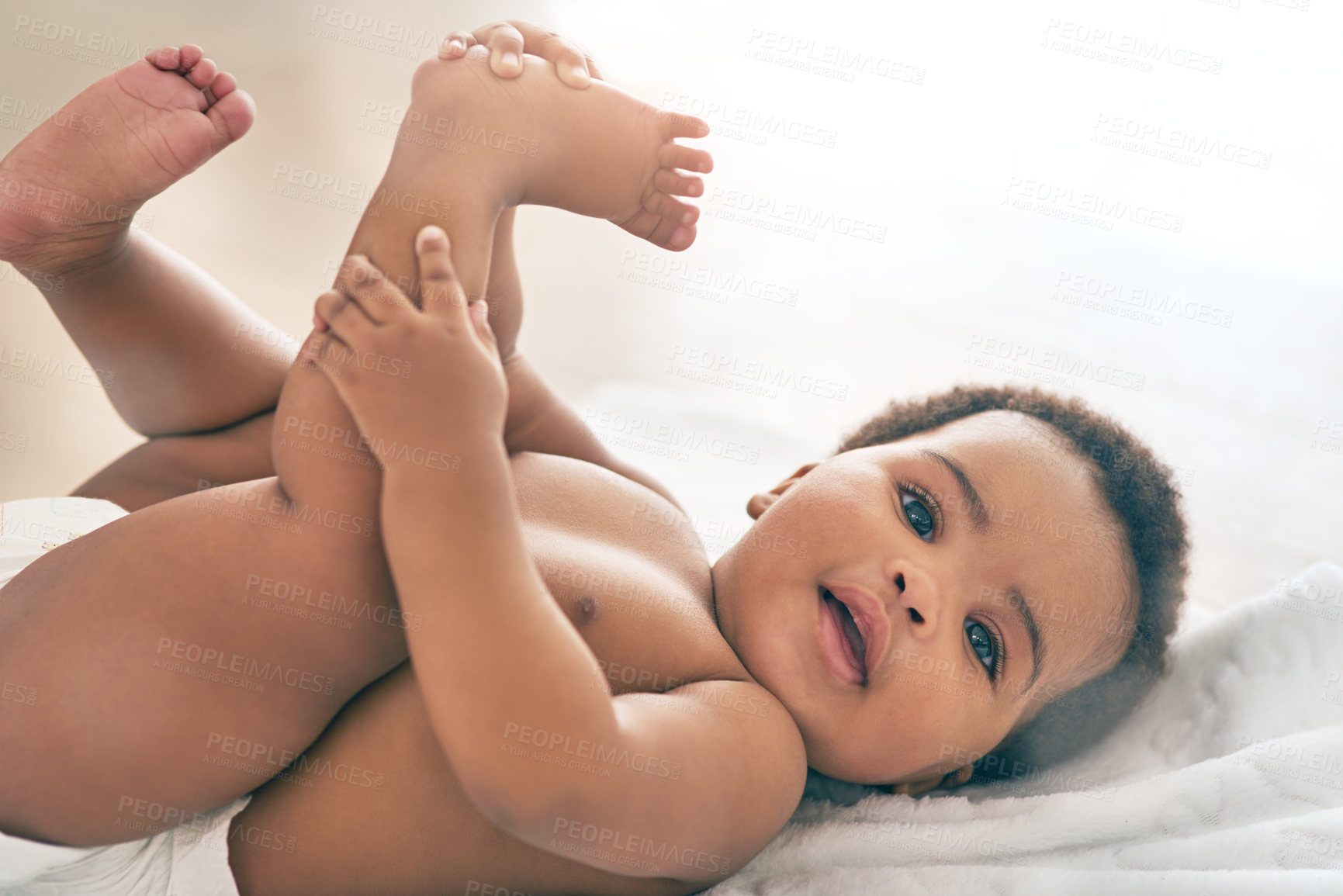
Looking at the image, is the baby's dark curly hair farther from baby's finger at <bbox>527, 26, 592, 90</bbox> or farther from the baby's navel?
baby's finger at <bbox>527, 26, 592, 90</bbox>

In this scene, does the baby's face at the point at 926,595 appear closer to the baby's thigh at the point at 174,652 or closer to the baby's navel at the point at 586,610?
the baby's navel at the point at 586,610

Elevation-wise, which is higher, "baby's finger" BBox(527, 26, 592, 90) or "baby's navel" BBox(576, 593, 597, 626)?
"baby's finger" BBox(527, 26, 592, 90)

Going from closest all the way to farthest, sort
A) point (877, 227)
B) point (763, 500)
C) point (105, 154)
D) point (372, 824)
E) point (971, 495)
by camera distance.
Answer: point (372, 824) < point (105, 154) < point (971, 495) < point (763, 500) < point (877, 227)

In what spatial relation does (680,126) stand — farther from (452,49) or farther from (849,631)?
(849,631)

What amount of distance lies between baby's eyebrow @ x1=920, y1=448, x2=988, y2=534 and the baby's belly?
53 cm

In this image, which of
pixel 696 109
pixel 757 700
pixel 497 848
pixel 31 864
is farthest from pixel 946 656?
pixel 696 109

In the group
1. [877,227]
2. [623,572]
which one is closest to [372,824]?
[623,572]

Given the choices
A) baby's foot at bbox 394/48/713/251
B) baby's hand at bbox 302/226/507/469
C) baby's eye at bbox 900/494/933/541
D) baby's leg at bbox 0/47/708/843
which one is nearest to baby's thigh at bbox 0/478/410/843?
baby's leg at bbox 0/47/708/843

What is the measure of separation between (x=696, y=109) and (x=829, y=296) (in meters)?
0.40

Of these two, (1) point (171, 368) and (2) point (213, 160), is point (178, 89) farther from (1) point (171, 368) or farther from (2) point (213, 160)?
(2) point (213, 160)

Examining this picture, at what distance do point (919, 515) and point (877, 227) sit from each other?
0.82 metres

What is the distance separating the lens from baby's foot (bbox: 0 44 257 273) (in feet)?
2.83

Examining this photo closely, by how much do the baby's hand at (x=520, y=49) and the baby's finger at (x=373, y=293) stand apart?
225mm

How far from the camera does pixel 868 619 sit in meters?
0.91
